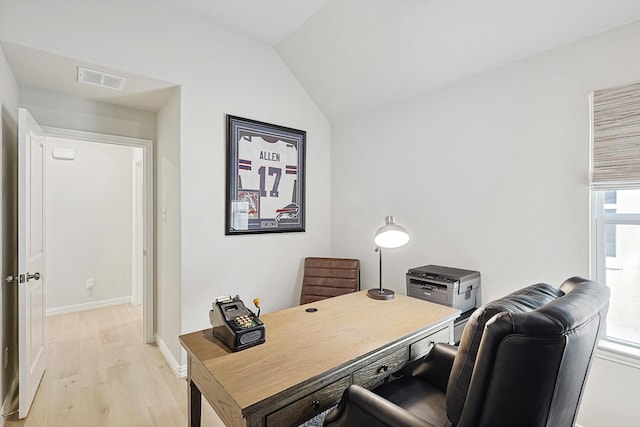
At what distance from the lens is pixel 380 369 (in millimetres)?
1507

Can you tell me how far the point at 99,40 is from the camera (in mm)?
2240

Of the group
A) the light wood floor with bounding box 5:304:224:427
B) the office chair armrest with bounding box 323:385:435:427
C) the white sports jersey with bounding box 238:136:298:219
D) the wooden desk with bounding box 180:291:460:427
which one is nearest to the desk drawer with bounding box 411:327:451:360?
the wooden desk with bounding box 180:291:460:427

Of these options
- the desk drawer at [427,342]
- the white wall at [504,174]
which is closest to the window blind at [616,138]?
the white wall at [504,174]

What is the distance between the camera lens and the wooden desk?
1.13 meters

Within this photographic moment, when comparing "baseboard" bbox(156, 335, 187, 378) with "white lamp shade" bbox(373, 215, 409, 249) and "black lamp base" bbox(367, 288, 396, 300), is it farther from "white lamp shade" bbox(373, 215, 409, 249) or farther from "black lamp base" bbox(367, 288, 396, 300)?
"white lamp shade" bbox(373, 215, 409, 249)

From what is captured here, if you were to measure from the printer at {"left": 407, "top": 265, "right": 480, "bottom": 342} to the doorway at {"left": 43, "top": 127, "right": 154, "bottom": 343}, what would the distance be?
3245 mm

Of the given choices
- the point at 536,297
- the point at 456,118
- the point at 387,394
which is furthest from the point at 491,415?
the point at 456,118

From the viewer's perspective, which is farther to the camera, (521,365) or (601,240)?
(601,240)

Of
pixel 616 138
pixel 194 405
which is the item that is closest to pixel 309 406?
pixel 194 405

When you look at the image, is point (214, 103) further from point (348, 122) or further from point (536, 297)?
point (536, 297)

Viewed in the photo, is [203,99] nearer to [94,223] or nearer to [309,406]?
[309,406]

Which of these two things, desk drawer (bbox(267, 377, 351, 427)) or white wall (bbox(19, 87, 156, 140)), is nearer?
desk drawer (bbox(267, 377, 351, 427))

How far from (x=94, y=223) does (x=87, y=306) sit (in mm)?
1124

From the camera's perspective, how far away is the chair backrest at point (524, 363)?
0.83 metres
